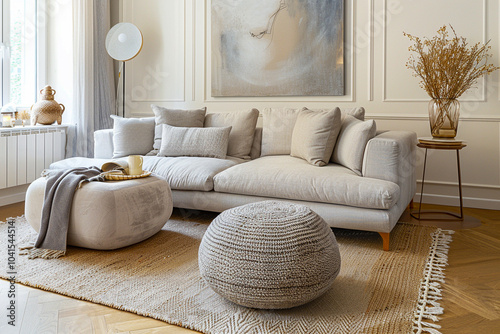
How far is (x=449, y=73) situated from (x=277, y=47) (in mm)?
1631

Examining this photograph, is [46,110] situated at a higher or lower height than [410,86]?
lower

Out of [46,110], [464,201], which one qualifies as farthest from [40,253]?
[464,201]

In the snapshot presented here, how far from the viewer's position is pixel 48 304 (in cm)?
185

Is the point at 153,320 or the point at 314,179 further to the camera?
the point at 314,179

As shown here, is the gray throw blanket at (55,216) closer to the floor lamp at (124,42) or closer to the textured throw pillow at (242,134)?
the textured throw pillow at (242,134)

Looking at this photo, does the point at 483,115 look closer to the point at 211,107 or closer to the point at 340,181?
the point at 340,181

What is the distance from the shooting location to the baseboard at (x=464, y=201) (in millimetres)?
3686

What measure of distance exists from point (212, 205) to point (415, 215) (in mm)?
1612

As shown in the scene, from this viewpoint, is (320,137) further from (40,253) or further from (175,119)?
(40,253)

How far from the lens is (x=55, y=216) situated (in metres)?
2.46

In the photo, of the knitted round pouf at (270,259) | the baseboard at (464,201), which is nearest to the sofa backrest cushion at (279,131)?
the baseboard at (464,201)

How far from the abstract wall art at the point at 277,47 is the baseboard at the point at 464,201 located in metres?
1.24

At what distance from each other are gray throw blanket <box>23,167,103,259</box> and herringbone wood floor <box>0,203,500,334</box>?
16.2 inches

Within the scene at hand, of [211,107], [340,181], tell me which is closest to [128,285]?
[340,181]
